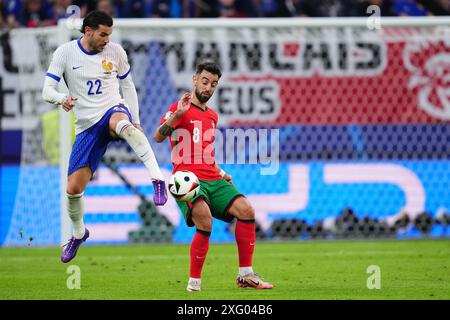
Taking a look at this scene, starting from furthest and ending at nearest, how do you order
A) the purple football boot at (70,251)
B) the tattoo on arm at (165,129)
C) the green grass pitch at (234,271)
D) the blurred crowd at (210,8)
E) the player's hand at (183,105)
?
the blurred crowd at (210,8), the purple football boot at (70,251), the tattoo on arm at (165,129), the player's hand at (183,105), the green grass pitch at (234,271)

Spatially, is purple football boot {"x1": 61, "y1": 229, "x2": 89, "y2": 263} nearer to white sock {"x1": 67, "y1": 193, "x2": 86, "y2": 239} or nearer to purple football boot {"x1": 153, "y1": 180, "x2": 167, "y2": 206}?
white sock {"x1": 67, "y1": 193, "x2": 86, "y2": 239}

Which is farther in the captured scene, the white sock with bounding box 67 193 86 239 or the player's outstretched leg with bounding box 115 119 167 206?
the white sock with bounding box 67 193 86 239

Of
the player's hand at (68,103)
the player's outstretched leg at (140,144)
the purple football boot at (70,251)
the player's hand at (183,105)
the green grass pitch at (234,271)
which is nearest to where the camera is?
the green grass pitch at (234,271)

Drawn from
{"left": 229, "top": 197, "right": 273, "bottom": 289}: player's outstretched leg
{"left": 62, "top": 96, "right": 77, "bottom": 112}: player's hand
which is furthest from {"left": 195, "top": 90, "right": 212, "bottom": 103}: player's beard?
{"left": 62, "top": 96, "right": 77, "bottom": 112}: player's hand

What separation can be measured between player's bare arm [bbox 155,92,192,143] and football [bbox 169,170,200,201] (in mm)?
376

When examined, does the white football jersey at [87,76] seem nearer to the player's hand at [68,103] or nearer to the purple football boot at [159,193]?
the player's hand at [68,103]

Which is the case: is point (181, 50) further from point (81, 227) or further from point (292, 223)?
point (81, 227)

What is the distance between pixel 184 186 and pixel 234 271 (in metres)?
2.29

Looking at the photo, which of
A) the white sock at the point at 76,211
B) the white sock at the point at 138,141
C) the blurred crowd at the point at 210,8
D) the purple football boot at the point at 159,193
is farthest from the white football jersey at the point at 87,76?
the blurred crowd at the point at 210,8

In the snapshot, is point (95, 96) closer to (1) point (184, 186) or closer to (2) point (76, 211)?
(2) point (76, 211)

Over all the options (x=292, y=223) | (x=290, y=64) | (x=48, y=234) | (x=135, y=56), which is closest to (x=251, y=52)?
(x=290, y=64)

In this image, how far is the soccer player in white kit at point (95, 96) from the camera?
948cm

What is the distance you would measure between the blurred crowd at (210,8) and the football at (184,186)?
8592 mm

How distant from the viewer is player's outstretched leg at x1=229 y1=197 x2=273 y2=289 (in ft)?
29.6
